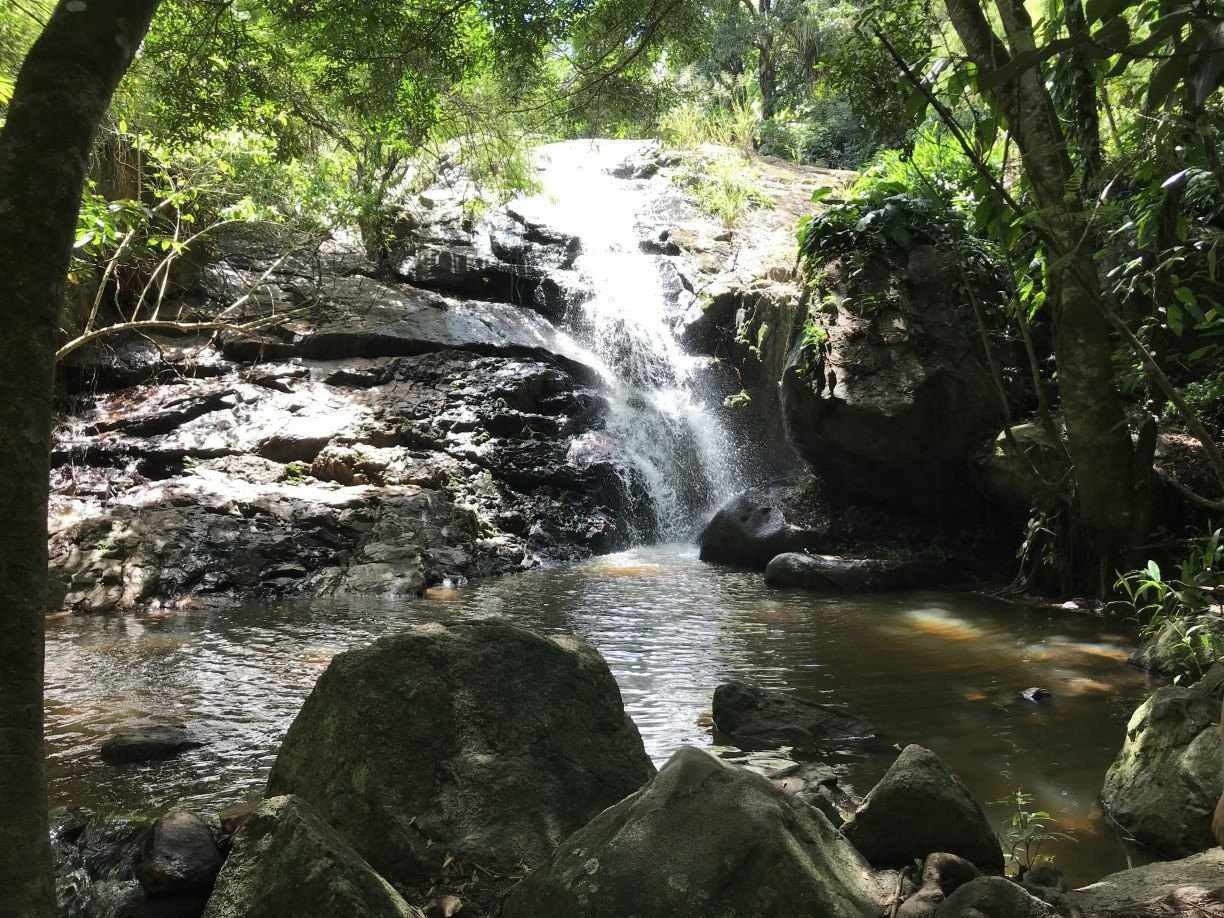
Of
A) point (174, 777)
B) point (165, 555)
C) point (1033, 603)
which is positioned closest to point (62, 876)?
point (174, 777)

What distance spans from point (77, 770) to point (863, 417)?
7367 mm

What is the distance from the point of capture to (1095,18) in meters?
1.22

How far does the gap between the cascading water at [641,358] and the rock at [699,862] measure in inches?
378

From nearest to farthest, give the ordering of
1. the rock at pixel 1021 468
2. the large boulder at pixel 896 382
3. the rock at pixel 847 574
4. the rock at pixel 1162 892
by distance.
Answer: the rock at pixel 1162 892, the rock at pixel 1021 468, the rock at pixel 847 574, the large boulder at pixel 896 382

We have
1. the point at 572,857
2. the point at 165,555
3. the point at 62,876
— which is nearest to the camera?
the point at 572,857

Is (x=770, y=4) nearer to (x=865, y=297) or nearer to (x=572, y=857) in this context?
(x=865, y=297)

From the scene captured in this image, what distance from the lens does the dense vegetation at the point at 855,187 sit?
65.9 inches

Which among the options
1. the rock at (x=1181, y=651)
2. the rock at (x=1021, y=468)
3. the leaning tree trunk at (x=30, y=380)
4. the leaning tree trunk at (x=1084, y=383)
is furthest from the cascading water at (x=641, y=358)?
the leaning tree trunk at (x=30, y=380)

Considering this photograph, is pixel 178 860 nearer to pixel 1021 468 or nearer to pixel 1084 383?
pixel 1084 383

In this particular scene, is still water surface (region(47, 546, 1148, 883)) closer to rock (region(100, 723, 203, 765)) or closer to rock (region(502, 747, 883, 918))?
rock (region(100, 723, 203, 765))

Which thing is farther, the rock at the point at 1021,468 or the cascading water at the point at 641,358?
the cascading water at the point at 641,358

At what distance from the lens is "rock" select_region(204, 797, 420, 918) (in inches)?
80.1

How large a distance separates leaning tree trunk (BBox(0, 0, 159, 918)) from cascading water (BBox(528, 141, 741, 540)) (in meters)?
10.4

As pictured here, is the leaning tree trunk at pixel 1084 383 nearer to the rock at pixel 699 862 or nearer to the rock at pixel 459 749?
the rock at pixel 459 749
